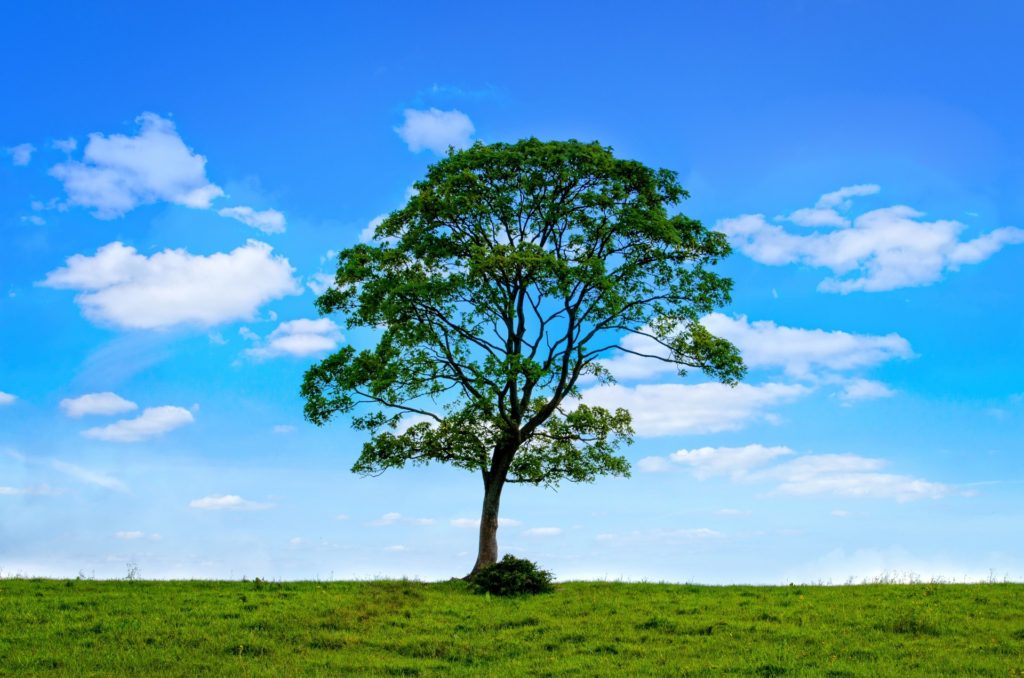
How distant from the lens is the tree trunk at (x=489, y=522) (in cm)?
3097

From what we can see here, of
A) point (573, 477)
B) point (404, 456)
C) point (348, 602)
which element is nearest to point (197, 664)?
point (348, 602)

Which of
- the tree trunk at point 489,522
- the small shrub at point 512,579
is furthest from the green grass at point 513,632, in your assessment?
the tree trunk at point 489,522

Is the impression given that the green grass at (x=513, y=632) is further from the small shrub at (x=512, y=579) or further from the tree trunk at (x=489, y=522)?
the tree trunk at (x=489, y=522)

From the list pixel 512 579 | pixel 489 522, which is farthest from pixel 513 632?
pixel 489 522

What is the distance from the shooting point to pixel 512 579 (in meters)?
A: 27.5

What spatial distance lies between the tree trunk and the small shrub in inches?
92.5

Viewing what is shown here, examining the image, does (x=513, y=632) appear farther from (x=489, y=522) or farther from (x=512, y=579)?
(x=489, y=522)

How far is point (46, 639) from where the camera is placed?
21.0 m

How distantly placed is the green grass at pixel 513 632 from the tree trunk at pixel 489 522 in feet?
11.4

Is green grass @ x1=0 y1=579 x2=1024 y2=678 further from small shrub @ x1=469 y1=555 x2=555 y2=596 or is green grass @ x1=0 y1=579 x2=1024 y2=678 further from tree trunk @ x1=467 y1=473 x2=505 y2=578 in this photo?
tree trunk @ x1=467 y1=473 x2=505 y2=578

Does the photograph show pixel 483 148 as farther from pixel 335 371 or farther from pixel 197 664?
pixel 197 664

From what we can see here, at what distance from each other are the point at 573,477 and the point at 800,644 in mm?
13524

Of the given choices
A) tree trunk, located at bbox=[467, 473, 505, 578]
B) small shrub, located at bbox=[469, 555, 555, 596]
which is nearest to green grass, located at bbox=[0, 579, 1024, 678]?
small shrub, located at bbox=[469, 555, 555, 596]

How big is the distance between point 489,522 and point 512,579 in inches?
166
